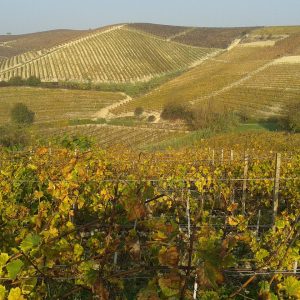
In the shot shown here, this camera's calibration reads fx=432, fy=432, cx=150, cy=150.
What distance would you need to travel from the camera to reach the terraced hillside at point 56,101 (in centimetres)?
4428

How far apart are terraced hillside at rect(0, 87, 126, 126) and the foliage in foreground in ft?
125

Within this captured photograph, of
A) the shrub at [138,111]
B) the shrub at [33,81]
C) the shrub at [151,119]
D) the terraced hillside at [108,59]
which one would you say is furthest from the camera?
the terraced hillside at [108,59]

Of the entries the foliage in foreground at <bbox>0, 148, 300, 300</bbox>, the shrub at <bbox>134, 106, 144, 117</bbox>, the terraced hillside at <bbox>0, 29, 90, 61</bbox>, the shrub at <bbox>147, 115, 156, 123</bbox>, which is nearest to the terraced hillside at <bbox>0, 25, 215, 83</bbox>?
the terraced hillside at <bbox>0, 29, 90, 61</bbox>

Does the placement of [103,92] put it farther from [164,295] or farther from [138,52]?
[164,295]

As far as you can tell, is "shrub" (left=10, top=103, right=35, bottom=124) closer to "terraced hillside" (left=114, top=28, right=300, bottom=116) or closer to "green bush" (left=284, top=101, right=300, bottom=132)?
"terraced hillside" (left=114, top=28, right=300, bottom=116)

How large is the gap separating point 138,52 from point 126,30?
1436cm

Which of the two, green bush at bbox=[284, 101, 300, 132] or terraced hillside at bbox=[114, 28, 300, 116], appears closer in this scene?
green bush at bbox=[284, 101, 300, 132]

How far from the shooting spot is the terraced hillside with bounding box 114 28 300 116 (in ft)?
135

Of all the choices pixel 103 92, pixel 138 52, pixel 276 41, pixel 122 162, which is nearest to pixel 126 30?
pixel 138 52

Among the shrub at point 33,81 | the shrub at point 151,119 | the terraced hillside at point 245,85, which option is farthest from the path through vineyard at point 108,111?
the shrub at point 33,81

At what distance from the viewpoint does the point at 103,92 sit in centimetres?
5416

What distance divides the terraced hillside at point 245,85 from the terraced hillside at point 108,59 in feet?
28.7

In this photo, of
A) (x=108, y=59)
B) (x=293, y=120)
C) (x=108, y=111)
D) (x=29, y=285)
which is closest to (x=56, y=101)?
A: (x=108, y=111)

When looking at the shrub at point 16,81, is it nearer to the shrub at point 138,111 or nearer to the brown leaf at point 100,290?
the shrub at point 138,111
